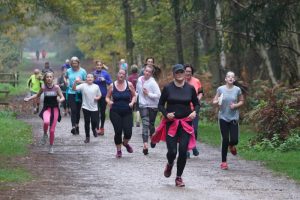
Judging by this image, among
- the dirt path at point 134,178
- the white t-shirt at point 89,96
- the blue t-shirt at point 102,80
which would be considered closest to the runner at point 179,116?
the dirt path at point 134,178

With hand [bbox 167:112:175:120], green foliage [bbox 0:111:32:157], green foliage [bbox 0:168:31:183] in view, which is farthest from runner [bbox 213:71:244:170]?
green foliage [bbox 0:111:32:157]

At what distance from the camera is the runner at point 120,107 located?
51.9 feet

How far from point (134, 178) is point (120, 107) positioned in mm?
3127

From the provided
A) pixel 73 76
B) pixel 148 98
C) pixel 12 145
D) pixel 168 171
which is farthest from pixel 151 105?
pixel 168 171

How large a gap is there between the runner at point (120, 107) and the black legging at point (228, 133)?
2.33 m

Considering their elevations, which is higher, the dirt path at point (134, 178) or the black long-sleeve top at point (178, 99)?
the black long-sleeve top at point (178, 99)

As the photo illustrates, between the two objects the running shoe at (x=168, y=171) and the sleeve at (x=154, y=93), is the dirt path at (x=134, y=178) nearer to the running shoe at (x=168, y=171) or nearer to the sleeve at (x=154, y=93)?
the running shoe at (x=168, y=171)

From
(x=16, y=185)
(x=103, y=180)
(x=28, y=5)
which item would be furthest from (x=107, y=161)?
(x=28, y=5)

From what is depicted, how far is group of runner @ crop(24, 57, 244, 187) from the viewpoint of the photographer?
39.9 feet

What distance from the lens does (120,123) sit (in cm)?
1585

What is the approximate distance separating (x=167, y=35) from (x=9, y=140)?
977 inches

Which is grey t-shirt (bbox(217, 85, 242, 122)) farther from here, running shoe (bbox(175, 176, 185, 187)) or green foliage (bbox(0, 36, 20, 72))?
green foliage (bbox(0, 36, 20, 72))

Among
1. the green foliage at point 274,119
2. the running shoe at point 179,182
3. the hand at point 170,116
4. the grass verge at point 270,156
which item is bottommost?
the grass verge at point 270,156

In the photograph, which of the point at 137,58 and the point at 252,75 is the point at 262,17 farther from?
the point at 137,58
